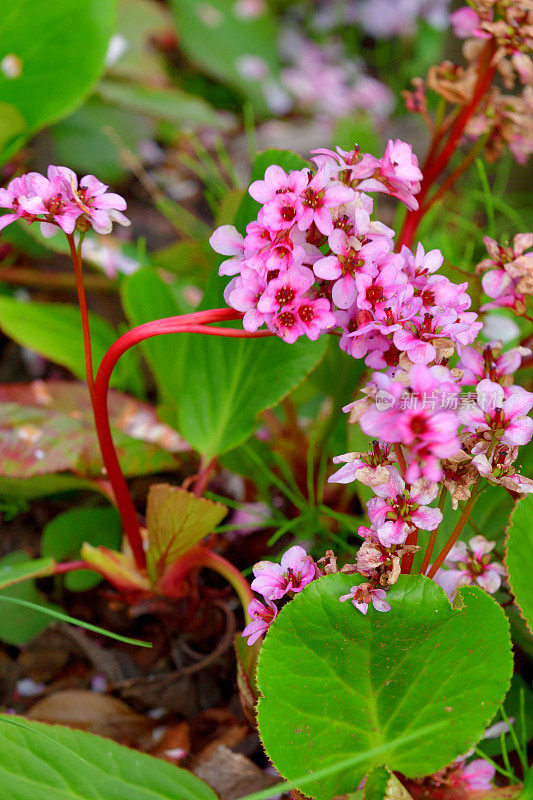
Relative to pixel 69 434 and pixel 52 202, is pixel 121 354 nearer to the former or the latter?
pixel 52 202

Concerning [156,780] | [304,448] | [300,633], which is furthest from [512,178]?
[156,780]

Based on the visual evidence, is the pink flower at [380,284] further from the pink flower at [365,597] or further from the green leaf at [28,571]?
the green leaf at [28,571]

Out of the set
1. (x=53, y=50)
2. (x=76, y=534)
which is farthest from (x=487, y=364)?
(x=53, y=50)

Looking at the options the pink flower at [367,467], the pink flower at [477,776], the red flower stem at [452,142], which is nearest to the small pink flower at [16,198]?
the pink flower at [367,467]

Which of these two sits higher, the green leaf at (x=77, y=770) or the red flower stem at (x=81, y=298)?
the red flower stem at (x=81, y=298)

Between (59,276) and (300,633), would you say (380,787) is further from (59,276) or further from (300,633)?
(59,276)

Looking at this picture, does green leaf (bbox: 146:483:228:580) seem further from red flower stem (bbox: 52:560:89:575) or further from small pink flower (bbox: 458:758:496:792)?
small pink flower (bbox: 458:758:496:792)
